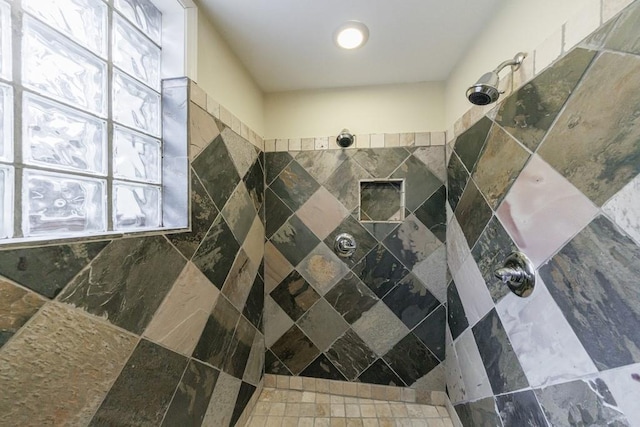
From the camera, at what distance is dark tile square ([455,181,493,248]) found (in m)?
1.12

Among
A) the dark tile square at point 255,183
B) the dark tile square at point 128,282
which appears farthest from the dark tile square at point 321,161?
the dark tile square at point 128,282

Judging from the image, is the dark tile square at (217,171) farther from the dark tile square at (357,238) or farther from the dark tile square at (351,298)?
the dark tile square at (351,298)

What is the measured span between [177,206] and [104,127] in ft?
1.11

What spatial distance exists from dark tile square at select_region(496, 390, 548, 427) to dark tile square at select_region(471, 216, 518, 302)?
1.09 ft

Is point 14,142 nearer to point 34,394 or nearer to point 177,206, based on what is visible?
point 177,206

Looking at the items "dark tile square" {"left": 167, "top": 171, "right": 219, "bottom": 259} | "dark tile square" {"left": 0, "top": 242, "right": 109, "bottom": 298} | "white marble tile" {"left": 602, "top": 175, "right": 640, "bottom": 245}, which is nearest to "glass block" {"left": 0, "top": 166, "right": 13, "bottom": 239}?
"dark tile square" {"left": 0, "top": 242, "right": 109, "bottom": 298}

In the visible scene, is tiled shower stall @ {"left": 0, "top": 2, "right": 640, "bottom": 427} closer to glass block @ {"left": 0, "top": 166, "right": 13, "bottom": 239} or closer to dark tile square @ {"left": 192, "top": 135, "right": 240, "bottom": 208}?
dark tile square @ {"left": 192, "top": 135, "right": 240, "bottom": 208}

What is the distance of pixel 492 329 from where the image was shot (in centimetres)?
104

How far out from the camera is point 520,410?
875mm

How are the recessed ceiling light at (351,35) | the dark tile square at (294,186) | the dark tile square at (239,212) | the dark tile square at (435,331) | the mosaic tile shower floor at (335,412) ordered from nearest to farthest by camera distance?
the recessed ceiling light at (351,35) < the dark tile square at (239,212) < the mosaic tile shower floor at (335,412) < the dark tile square at (435,331) < the dark tile square at (294,186)

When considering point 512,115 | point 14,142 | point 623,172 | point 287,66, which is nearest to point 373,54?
point 287,66

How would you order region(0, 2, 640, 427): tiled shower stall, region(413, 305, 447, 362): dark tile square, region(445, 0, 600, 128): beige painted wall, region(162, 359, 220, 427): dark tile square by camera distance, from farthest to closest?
region(413, 305, 447, 362): dark tile square
region(162, 359, 220, 427): dark tile square
region(445, 0, 600, 128): beige painted wall
region(0, 2, 640, 427): tiled shower stall

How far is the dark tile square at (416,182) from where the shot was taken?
5.21 ft

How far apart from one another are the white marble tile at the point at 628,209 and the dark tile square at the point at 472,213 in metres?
0.50
